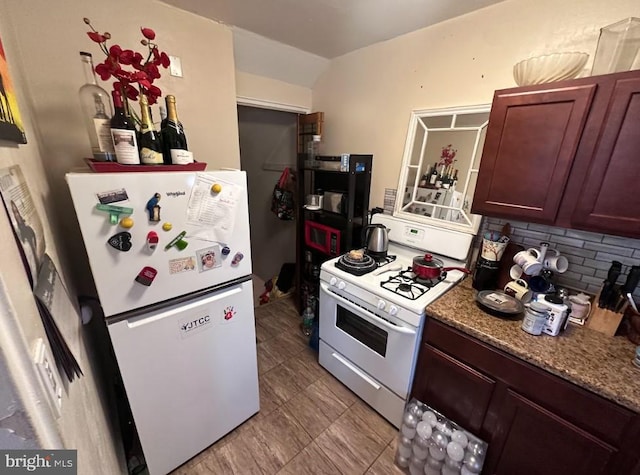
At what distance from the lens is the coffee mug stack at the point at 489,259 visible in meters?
1.40

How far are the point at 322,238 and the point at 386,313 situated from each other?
37.7 inches

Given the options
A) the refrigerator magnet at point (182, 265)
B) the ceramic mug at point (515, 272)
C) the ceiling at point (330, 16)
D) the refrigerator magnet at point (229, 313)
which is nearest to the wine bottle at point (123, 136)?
the refrigerator magnet at point (182, 265)

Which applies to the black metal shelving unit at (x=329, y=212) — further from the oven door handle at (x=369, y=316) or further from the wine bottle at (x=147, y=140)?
the wine bottle at (x=147, y=140)

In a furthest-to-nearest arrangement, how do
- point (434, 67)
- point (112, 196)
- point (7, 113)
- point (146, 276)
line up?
1. point (434, 67)
2. point (146, 276)
3. point (112, 196)
4. point (7, 113)

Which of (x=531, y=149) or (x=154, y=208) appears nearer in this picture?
(x=154, y=208)

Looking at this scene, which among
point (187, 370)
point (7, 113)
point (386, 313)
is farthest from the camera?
point (386, 313)

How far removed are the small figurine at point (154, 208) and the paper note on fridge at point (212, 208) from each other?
0.38ft

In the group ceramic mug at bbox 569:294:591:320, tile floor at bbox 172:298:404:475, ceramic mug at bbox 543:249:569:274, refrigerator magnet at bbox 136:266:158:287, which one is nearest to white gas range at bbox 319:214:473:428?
tile floor at bbox 172:298:404:475

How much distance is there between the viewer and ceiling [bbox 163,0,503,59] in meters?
1.43

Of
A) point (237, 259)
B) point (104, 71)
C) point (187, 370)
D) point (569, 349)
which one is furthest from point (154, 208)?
point (569, 349)

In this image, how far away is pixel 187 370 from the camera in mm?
1234

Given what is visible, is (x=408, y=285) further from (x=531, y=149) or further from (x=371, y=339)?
(x=531, y=149)

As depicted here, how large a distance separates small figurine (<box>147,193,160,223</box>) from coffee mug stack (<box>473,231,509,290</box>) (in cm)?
162

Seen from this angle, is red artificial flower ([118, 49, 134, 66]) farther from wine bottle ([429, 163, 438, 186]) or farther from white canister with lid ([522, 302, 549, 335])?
white canister with lid ([522, 302, 549, 335])
